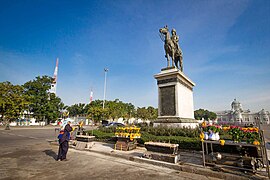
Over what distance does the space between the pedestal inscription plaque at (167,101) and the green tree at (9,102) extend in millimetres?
28950

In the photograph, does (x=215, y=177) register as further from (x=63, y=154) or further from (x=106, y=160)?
(x=63, y=154)

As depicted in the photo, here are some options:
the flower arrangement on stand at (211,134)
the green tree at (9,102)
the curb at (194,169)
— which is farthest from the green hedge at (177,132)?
the green tree at (9,102)

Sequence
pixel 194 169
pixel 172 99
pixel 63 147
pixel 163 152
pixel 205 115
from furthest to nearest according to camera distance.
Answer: pixel 205 115, pixel 172 99, pixel 63 147, pixel 163 152, pixel 194 169

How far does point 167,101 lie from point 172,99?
45 centimetres

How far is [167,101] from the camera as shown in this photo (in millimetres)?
11930

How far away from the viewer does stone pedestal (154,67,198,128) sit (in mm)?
11188

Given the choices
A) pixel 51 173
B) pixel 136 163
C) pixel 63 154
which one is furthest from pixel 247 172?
pixel 63 154

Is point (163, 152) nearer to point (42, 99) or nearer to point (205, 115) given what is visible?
point (42, 99)

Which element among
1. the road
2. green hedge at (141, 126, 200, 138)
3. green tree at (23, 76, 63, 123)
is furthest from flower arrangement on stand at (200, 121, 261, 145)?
green tree at (23, 76, 63, 123)

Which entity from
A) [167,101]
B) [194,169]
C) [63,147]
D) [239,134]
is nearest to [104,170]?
[63,147]

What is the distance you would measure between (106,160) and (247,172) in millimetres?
5292

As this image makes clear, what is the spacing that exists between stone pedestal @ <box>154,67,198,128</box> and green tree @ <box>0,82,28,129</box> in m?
28.9

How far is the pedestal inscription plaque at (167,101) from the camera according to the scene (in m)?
11.5

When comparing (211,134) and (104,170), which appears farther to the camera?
(211,134)
